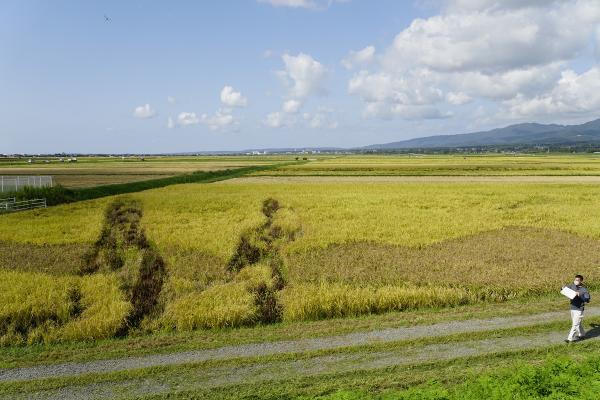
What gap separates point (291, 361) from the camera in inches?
465

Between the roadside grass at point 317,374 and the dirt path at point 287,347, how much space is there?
1.11 feet

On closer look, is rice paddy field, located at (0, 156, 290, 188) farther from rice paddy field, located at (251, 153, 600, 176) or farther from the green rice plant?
the green rice plant

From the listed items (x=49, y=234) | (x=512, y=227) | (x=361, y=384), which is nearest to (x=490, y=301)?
(x=361, y=384)

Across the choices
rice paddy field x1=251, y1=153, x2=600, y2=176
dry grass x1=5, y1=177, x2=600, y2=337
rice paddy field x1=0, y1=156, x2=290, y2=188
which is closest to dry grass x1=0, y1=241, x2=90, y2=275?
dry grass x1=5, y1=177, x2=600, y2=337

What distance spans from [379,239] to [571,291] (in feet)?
47.9

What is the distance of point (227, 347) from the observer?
12898 mm

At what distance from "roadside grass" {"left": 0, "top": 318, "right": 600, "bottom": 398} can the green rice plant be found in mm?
3213

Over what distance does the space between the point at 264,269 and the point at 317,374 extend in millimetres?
10209

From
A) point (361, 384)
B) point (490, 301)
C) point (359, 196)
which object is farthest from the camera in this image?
point (359, 196)

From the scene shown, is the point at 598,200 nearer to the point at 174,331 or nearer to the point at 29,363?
the point at 174,331

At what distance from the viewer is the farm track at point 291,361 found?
10.7 meters

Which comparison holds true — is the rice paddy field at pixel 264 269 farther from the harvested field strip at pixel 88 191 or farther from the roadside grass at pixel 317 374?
the harvested field strip at pixel 88 191

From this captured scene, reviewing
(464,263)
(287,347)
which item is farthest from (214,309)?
(464,263)

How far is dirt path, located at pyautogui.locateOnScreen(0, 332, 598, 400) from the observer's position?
34.3 ft
